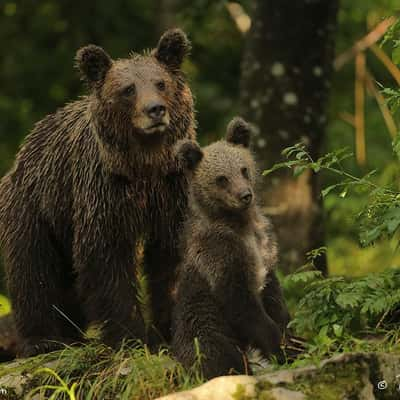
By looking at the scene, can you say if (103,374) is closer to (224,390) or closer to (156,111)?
(224,390)

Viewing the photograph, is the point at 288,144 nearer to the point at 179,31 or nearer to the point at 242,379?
the point at 179,31

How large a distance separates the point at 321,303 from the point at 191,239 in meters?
1.04

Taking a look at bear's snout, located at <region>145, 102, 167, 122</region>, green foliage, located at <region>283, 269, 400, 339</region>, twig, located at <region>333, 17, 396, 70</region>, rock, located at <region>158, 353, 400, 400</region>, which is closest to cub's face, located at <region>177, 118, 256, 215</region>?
bear's snout, located at <region>145, 102, 167, 122</region>

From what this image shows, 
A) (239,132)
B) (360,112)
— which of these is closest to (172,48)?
(239,132)

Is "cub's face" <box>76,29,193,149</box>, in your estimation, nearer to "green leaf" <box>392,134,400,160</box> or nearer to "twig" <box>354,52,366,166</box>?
"green leaf" <box>392,134,400,160</box>

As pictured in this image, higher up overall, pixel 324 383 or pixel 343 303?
pixel 343 303

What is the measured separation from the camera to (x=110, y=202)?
7.85 meters

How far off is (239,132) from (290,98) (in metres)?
3.36

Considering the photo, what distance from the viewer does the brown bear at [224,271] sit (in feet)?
22.7

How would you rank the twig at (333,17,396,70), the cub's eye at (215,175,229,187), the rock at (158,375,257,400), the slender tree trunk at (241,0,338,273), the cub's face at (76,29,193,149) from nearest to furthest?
the rock at (158,375,257,400), the cub's eye at (215,175,229,187), the cub's face at (76,29,193,149), the slender tree trunk at (241,0,338,273), the twig at (333,17,396,70)

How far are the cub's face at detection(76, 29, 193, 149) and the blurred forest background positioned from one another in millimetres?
1688

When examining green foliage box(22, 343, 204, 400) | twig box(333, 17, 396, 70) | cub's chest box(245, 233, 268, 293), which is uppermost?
twig box(333, 17, 396, 70)

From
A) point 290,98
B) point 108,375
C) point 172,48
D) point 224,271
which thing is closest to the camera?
point 224,271

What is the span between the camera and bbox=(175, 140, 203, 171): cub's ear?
734 cm
